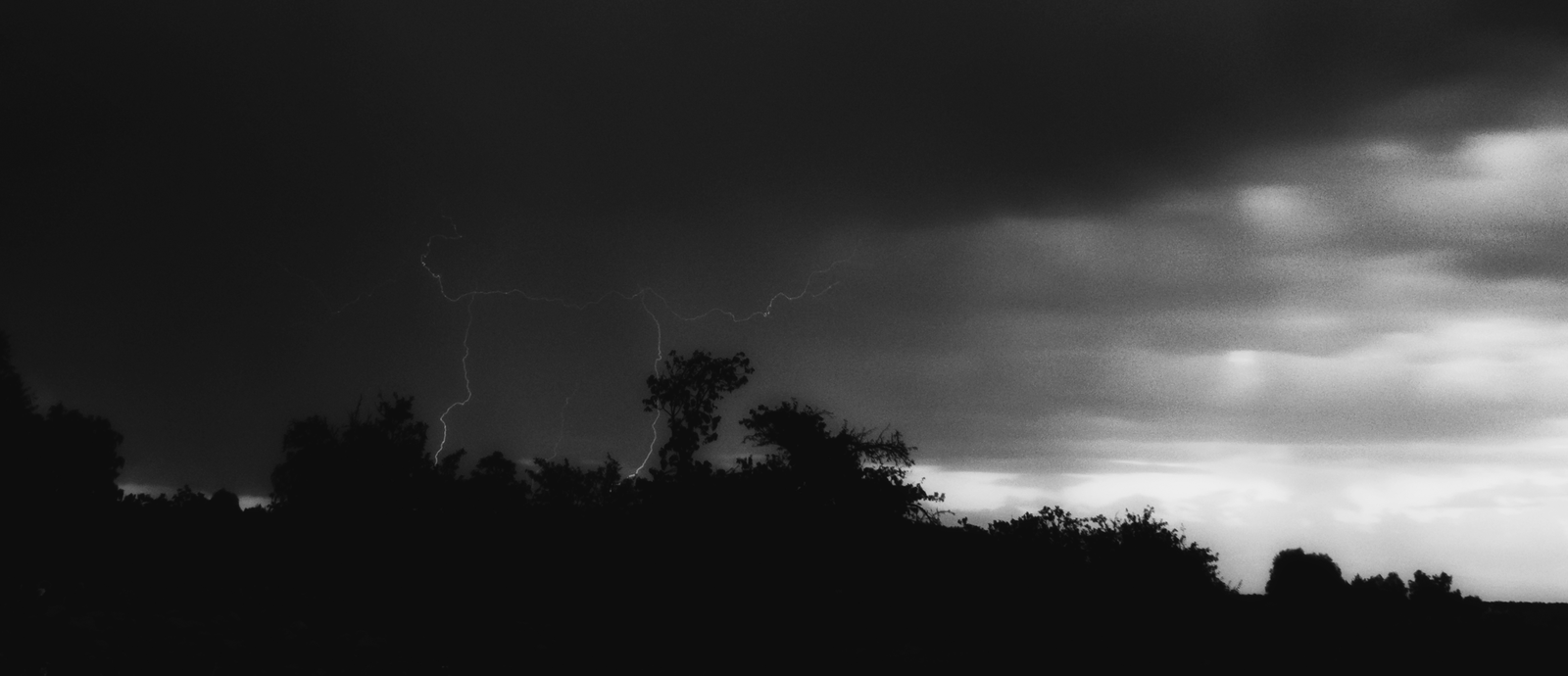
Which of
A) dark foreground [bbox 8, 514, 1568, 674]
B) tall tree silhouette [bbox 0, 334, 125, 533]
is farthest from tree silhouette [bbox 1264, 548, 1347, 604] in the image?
tall tree silhouette [bbox 0, 334, 125, 533]

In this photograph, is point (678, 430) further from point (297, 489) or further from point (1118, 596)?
point (1118, 596)

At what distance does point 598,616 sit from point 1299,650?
12833 mm

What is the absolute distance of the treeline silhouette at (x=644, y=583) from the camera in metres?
15.3

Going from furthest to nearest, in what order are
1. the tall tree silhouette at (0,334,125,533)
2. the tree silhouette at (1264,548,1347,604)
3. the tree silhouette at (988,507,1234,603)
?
1. the tall tree silhouette at (0,334,125,533)
2. the tree silhouette at (1264,548,1347,604)
3. the tree silhouette at (988,507,1234,603)

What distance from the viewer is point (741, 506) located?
94.3 feet

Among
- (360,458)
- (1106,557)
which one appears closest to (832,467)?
(1106,557)

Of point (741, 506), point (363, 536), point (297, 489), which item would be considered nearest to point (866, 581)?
point (741, 506)

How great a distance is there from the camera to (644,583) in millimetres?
22438

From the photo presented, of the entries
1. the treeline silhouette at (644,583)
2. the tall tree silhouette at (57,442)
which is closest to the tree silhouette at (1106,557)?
the treeline silhouette at (644,583)

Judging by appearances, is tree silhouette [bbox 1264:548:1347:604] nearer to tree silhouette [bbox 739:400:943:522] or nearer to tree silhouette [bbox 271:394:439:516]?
tree silhouette [bbox 739:400:943:522]

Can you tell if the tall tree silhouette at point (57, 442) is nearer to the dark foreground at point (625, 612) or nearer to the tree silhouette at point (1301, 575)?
the dark foreground at point (625, 612)

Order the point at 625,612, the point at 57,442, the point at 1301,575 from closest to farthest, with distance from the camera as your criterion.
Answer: the point at 625,612
the point at 1301,575
the point at 57,442

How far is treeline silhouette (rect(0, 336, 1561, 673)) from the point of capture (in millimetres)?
15344

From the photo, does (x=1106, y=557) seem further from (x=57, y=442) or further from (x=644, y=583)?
(x=57, y=442)
